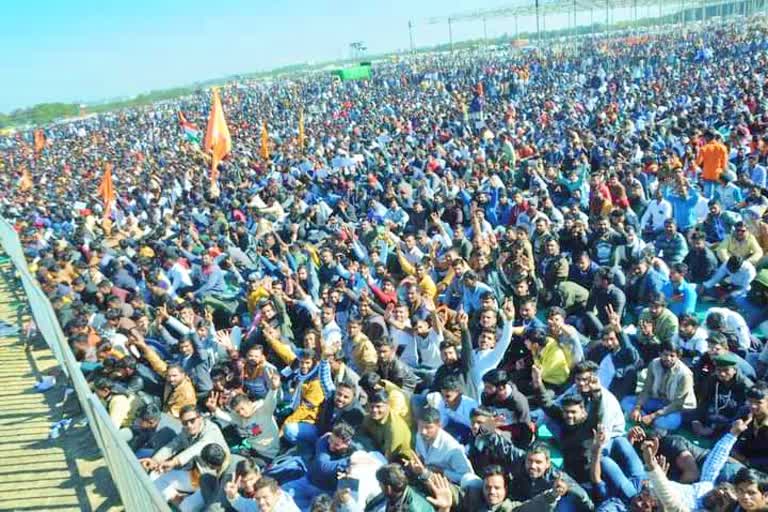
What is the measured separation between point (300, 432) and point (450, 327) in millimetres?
2011

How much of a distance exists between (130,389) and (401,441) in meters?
2.49

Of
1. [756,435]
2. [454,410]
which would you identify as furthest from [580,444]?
[756,435]

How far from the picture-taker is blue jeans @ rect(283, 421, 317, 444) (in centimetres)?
461

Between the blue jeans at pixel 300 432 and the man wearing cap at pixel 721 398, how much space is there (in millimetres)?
2729

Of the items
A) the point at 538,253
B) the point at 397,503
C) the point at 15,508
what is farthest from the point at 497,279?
the point at 15,508

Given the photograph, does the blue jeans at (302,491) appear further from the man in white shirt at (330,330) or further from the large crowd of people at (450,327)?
the man in white shirt at (330,330)

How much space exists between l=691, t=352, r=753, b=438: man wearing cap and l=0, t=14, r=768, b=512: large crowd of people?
0.07 ft

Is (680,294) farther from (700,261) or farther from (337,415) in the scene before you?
(337,415)

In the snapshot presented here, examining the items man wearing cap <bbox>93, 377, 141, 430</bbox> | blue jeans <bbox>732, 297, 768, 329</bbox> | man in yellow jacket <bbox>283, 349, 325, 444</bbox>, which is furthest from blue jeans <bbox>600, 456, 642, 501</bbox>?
man wearing cap <bbox>93, 377, 141, 430</bbox>

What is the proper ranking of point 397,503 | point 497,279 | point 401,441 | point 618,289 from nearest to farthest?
point 397,503 → point 401,441 → point 618,289 → point 497,279

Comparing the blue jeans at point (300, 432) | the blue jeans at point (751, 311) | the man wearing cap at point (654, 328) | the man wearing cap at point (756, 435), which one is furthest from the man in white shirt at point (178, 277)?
the man wearing cap at point (756, 435)

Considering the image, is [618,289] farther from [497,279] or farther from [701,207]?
[701,207]

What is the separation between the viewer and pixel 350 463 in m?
3.82

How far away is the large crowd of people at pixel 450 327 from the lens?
3742 mm
